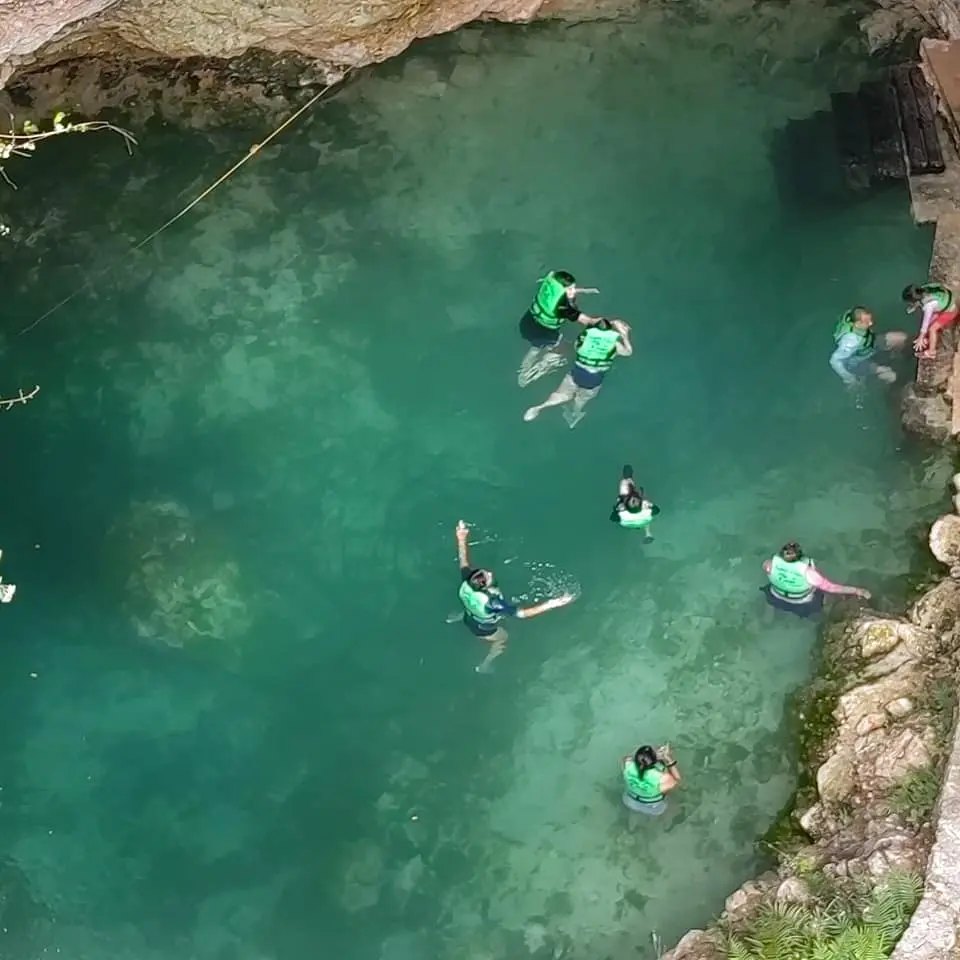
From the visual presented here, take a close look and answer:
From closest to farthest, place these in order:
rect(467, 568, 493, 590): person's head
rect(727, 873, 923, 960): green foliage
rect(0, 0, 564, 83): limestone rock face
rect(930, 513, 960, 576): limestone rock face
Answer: rect(727, 873, 923, 960): green foliage → rect(467, 568, 493, 590): person's head → rect(930, 513, 960, 576): limestone rock face → rect(0, 0, 564, 83): limestone rock face

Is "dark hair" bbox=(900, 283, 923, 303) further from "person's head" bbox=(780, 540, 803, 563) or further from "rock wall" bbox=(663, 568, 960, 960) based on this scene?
"person's head" bbox=(780, 540, 803, 563)

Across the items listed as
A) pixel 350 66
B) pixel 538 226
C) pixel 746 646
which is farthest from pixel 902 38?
pixel 746 646

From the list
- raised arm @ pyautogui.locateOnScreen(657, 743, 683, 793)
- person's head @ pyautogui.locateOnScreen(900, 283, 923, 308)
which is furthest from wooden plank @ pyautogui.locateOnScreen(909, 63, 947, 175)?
raised arm @ pyautogui.locateOnScreen(657, 743, 683, 793)

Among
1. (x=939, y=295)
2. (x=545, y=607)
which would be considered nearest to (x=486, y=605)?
(x=545, y=607)

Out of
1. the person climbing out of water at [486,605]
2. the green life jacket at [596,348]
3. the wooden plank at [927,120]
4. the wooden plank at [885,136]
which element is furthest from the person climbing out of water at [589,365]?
the wooden plank at [927,120]

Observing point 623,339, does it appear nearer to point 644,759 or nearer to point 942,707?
point 644,759
